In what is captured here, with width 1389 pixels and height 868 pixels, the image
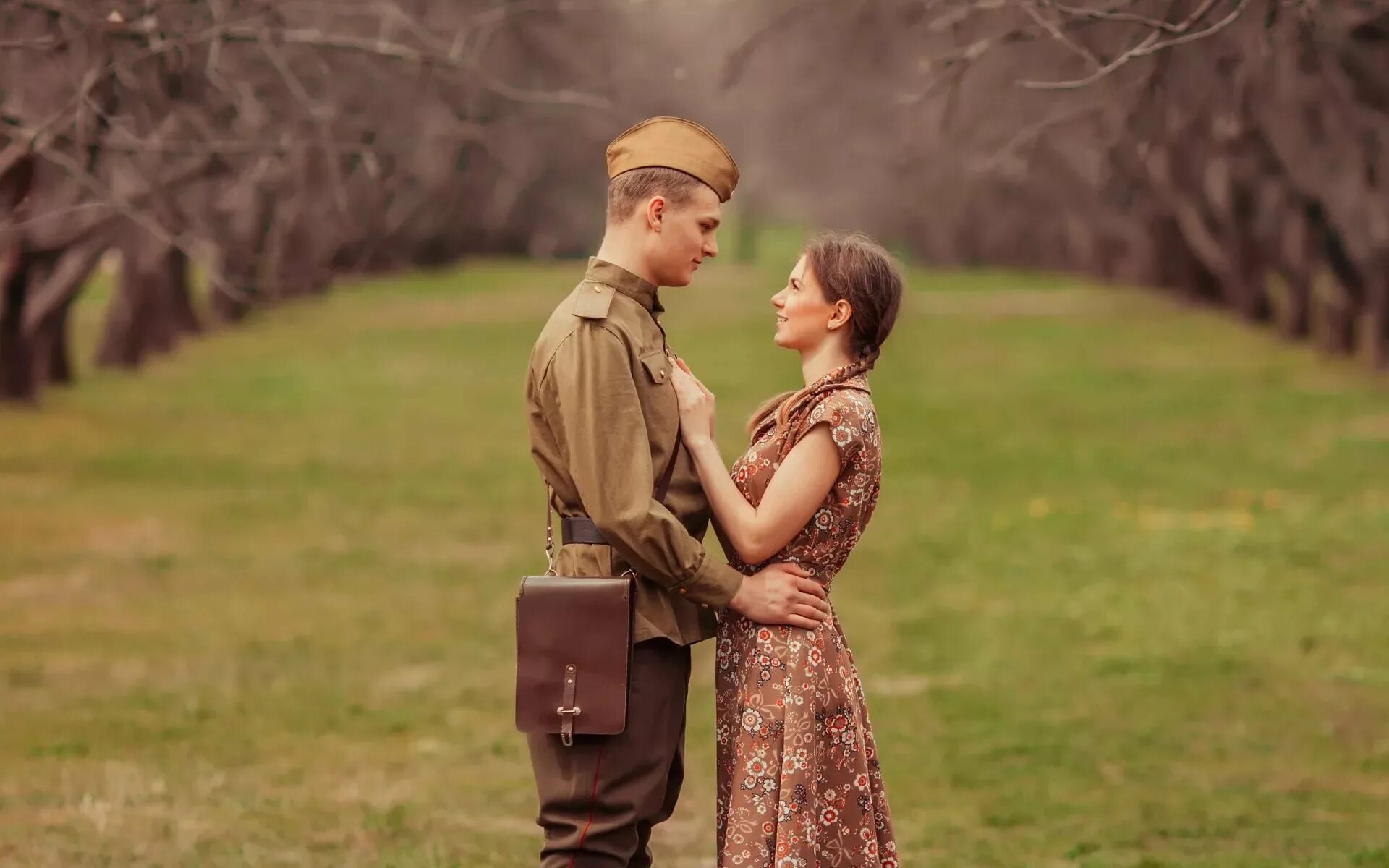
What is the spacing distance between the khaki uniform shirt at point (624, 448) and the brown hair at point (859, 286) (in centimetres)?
34

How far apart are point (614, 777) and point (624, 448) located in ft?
2.55

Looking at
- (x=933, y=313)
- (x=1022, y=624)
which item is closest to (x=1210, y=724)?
(x=1022, y=624)

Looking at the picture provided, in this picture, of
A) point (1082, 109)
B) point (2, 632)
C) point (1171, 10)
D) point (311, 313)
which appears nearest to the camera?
point (1171, 10)

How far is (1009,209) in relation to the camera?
53469 millimetres

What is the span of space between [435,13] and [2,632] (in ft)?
29.6

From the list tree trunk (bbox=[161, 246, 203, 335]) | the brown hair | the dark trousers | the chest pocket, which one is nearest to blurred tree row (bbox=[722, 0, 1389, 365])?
the brown hair

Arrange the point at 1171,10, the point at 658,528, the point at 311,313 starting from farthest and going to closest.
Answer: the point at 311,313 → the point at 1171,10 → the point at 658,528

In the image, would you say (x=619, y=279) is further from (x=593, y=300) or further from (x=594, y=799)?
(x=594, y=799)

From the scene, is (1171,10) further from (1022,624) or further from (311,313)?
(311,313)

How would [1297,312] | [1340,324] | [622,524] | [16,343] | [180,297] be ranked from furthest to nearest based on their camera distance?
[180,297], [1297,312], [1340,324], [16,343], [622,524]

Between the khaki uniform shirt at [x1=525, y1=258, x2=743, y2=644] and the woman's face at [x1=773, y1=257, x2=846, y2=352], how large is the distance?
0.30 m

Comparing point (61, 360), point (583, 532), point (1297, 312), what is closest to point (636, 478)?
point (583, 532)

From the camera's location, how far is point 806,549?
452 cm

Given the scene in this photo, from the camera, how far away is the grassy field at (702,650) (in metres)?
7.00
